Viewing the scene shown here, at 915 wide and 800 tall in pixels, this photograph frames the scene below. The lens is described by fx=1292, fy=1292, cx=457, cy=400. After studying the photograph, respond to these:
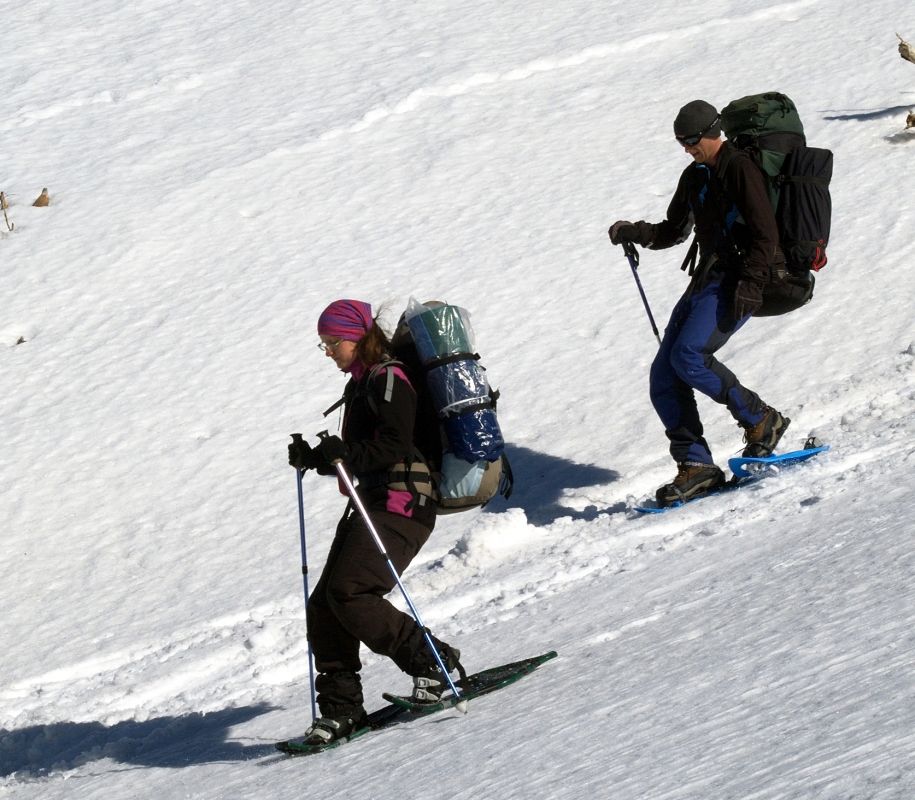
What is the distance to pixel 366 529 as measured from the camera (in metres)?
5.33

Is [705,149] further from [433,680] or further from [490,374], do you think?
[490,374]

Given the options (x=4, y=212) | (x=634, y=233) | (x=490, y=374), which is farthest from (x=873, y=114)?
(x=4, y=212)

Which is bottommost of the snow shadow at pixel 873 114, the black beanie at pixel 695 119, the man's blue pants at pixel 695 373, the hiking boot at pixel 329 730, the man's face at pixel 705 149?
the hiking boot at pixel 329 730

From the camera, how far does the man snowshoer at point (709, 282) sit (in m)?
7.05

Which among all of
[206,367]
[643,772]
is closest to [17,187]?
[206,367]

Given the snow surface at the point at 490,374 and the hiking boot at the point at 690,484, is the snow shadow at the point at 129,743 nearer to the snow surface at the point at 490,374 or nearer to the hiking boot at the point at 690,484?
the snow surface at the point at 490,374

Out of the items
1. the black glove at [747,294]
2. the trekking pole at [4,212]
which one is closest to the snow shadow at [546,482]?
the black glove at [747,294]

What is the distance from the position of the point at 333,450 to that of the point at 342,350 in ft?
1.51

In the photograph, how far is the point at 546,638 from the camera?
6199mm

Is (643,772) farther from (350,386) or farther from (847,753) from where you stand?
(350,386)

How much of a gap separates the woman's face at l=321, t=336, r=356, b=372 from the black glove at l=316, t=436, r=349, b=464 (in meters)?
0.33

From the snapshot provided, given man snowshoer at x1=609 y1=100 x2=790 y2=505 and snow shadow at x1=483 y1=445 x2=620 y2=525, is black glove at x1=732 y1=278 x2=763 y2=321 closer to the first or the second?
man snowshoer at x1=609 y1=100 x2=790 y2=505

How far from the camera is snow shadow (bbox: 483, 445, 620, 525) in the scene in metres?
8.71

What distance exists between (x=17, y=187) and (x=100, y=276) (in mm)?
2920
